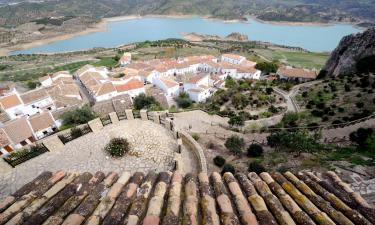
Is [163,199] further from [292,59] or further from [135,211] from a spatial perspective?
[292,59]

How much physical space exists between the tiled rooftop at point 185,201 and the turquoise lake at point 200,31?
4413 inches

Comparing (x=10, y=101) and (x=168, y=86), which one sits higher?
(x=10, y=101)

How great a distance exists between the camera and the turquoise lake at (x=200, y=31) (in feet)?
352

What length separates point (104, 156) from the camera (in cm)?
1208

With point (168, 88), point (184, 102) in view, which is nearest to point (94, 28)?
point (168, 88)

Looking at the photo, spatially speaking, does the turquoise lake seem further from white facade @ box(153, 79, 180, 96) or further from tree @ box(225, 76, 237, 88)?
tree @ box(225, 76, 237, 88)

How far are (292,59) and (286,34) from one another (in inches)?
2141

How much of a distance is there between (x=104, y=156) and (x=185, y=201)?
28.6 ft

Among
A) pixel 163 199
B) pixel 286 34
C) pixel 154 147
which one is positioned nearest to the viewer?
pixel 163 199

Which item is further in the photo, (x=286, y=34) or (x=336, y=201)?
(x=286, y=34)

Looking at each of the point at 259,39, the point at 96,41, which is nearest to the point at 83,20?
the point at 96,41

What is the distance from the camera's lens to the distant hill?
148 m

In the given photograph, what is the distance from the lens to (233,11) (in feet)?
584

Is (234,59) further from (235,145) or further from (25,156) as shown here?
(25,156)
